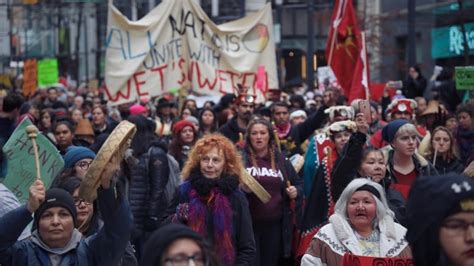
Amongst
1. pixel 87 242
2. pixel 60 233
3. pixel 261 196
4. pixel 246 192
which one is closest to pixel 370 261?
pixel 87 242

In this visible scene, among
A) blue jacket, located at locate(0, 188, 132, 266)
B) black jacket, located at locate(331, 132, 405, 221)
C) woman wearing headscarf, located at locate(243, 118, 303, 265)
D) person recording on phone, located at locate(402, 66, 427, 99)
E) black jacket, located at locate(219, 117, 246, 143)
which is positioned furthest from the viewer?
person recording on phone, located at locate(402, 66, 427, 99)

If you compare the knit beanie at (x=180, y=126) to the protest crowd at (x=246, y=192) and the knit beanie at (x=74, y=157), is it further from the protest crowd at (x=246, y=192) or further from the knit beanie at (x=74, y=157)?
the knit beanie at (x=74, y=157)

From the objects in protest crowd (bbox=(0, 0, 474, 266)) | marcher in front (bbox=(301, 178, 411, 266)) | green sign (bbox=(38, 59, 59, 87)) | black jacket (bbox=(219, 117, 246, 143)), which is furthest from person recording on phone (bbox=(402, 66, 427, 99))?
green sign (bbox=(38, 59, 59, 87))

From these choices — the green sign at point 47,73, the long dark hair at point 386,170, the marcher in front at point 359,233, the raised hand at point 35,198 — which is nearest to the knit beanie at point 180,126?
the long dark hair at point 386,170

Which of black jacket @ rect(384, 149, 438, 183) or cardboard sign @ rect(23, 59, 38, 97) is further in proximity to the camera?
cardboard sign @ rect(23, 59, 38, 97)

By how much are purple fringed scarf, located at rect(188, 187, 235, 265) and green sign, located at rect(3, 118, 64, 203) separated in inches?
34.5

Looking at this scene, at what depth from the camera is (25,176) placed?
307 inches

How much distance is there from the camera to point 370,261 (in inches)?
259

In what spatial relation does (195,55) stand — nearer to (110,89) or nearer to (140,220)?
(110,89)

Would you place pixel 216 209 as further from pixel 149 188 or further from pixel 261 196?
pixel 149 188

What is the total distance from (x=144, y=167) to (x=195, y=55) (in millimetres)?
6907

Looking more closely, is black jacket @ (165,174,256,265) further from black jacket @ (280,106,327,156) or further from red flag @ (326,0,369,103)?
red flag @ (326,0,369,103)

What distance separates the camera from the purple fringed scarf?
26.6ft

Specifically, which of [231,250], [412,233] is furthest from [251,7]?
[412,233]
